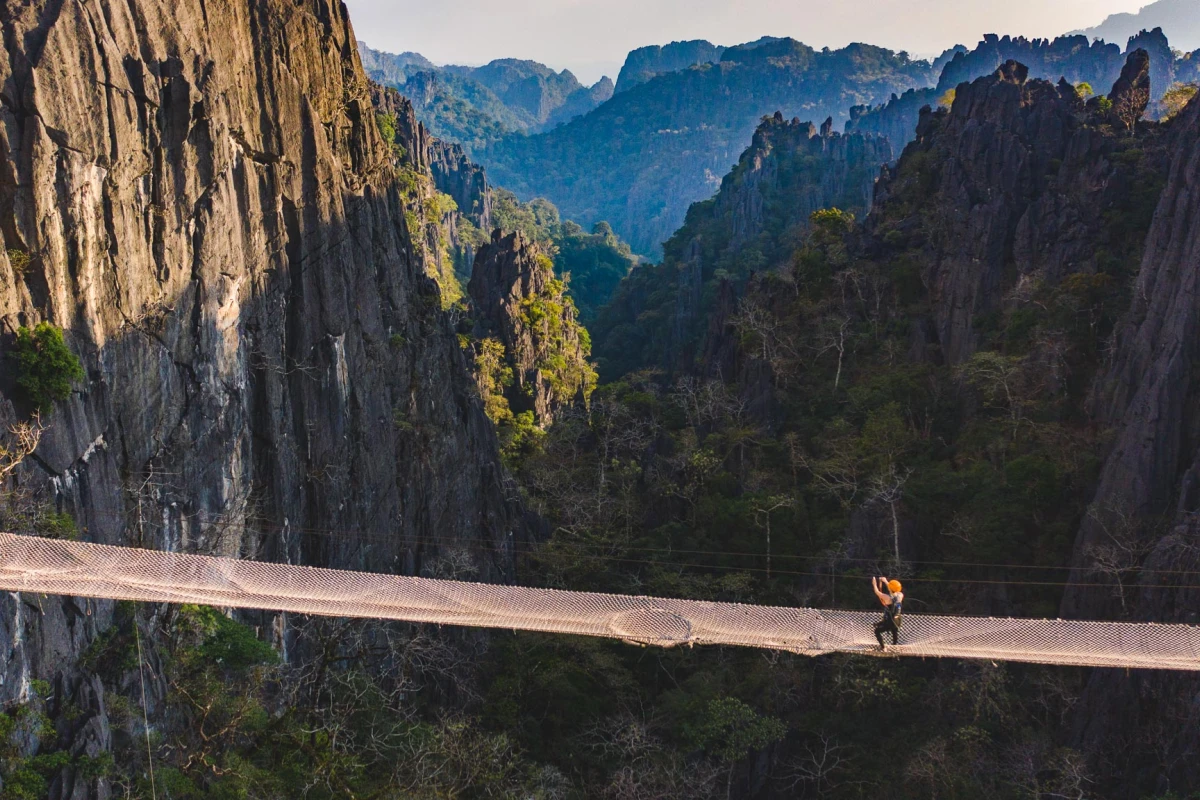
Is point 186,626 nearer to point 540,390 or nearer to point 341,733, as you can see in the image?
point 341,733

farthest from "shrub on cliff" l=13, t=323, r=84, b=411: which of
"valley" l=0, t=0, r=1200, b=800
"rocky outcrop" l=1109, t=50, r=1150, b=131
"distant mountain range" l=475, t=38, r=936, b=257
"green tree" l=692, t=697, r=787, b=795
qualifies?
"distant mountain range" l=475, t=38, r=936, b=257

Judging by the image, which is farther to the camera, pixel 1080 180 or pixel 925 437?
pixel 1080 180

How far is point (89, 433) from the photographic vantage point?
12234mm

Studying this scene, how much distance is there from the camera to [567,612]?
7.62 meters

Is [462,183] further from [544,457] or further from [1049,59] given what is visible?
[544,457]

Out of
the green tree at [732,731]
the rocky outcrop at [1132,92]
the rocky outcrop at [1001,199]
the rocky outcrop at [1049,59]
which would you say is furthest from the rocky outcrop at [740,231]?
the green tree at [732,731]

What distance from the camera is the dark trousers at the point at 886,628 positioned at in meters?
7.36

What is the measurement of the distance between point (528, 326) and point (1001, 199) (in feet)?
71.4

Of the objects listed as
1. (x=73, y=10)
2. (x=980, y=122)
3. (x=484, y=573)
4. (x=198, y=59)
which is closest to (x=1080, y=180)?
(x=980, y=122)

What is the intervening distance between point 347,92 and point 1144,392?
18.6 m

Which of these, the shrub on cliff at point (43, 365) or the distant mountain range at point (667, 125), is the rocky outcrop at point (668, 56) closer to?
the distant mountain range at point (667, 125)

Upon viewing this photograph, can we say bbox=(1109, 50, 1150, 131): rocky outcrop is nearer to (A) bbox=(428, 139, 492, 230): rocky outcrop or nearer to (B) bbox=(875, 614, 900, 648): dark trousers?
(B) bbox=(875, 614, 900, 648): dark trousers

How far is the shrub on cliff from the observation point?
35.5 feet

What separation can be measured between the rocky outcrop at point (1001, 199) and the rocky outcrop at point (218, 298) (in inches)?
643
